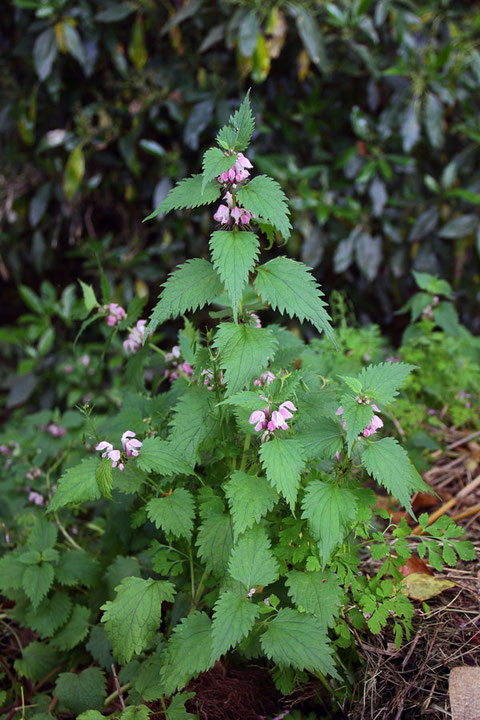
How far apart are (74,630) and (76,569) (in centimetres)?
14

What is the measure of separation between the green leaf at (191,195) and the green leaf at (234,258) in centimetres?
7

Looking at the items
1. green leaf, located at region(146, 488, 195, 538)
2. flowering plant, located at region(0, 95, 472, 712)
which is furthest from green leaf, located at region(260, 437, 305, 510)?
green leaf, located at region(146, 488, 195, 538)

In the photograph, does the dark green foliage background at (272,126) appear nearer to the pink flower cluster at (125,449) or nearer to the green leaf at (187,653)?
the pink flower cluster at (125,449)

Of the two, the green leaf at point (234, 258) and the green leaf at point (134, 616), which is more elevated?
the green leaf at point (234, 258)

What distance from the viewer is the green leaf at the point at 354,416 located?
1.04 meters

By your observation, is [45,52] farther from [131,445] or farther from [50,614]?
[50,614]

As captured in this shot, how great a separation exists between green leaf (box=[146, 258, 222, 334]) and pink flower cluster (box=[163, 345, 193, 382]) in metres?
0.40

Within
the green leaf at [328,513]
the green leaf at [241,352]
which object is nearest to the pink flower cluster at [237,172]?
the green leaf at [241,352]

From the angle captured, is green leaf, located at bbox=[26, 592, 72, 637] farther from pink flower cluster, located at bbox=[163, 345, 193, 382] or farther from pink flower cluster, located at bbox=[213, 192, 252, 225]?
pink flower cluster, located at bbox=[213, 192, 252, 225]

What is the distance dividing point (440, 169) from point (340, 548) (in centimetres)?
274

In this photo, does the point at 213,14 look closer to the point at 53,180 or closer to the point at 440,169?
the point at 53,180

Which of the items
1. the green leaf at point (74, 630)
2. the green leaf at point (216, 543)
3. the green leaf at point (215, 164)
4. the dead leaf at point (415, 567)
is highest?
the green leaf at point (215, 164)

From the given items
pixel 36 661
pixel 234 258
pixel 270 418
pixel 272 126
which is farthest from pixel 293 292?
pixel 272 126

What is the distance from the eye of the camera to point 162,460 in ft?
3.87
